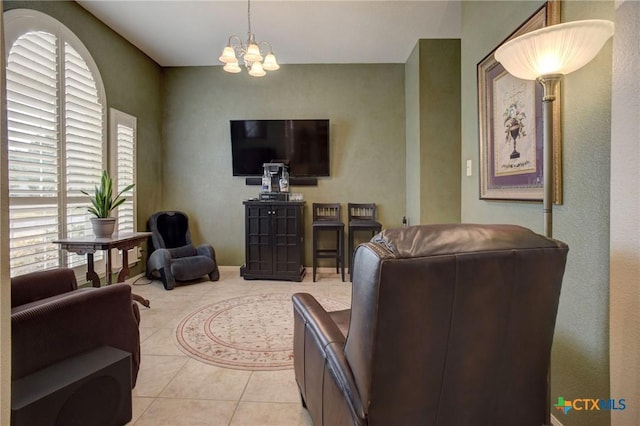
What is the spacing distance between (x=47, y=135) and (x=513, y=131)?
3.59 meters

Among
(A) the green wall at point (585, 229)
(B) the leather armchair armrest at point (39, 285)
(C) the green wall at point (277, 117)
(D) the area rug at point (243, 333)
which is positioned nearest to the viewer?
(A) the green wall at point (585, 229)

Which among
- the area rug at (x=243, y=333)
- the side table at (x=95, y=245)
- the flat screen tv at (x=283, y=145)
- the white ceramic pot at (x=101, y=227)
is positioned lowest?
the area rug at (x=243, y=333)

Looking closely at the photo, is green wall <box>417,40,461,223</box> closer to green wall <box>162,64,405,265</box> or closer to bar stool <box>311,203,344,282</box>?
green wall <box>162,64,405,265</box>

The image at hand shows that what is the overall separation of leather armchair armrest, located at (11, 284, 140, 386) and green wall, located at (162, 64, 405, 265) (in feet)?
9.78

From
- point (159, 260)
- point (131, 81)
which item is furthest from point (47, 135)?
point (159, 260)

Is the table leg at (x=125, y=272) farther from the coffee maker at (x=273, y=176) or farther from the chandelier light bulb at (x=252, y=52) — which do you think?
the chandelier light bulb at (x=252, y=52)

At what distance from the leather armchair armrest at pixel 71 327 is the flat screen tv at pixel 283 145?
9.83 ft

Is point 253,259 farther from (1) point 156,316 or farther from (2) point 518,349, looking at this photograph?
(2) point 518,349

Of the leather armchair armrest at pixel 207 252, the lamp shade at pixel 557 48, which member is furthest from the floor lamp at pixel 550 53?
the leather armchair armrest at pixel 207 252

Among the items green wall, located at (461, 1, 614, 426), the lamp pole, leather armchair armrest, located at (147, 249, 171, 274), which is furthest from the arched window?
green wall, located at (461, 1, 614, 426)

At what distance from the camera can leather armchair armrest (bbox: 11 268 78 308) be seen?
1.64 m

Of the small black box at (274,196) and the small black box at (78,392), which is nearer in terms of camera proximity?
the small black box at (78,392)

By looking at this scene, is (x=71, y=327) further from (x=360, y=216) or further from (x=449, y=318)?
(x=360, y=216)

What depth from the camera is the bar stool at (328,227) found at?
4051 millimetres
